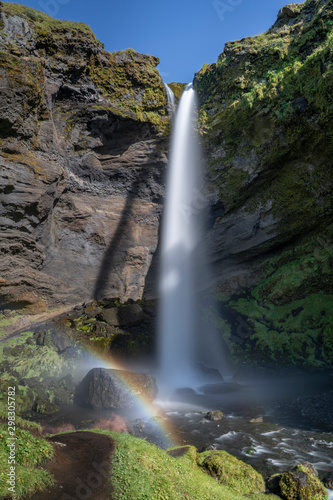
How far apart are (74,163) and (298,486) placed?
19.6 metres

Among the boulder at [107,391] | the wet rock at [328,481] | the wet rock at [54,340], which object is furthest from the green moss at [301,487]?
the wet rock at [54,340]

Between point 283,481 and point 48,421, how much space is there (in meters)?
7.75

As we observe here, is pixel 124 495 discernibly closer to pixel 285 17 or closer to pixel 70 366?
pixel 70 366

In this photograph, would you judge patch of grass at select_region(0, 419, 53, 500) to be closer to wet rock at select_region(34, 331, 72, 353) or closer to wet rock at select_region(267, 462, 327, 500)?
wet rock at select_region(267, 462, 327, 500)

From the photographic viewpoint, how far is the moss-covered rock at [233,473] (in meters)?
6.69

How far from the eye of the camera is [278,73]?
18.8 m

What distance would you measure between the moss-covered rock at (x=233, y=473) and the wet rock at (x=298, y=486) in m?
0.34

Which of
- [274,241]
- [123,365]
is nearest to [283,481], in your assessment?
[123,365]

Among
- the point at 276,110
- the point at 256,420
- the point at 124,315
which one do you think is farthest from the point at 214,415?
the point at 276,110

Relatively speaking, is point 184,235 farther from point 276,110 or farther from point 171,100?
point 171,100

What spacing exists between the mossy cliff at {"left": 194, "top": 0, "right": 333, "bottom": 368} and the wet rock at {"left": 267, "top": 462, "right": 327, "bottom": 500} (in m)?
13.2

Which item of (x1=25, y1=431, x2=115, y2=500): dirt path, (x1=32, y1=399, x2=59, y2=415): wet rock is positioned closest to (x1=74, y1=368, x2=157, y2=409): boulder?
(x1=32, y1=399, x2=59, y2=415): wet rock

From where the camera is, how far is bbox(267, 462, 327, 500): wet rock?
6.30 meters

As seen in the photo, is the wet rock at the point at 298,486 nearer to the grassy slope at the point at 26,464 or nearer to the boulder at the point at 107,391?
the grassy slope at the point at 26,464
